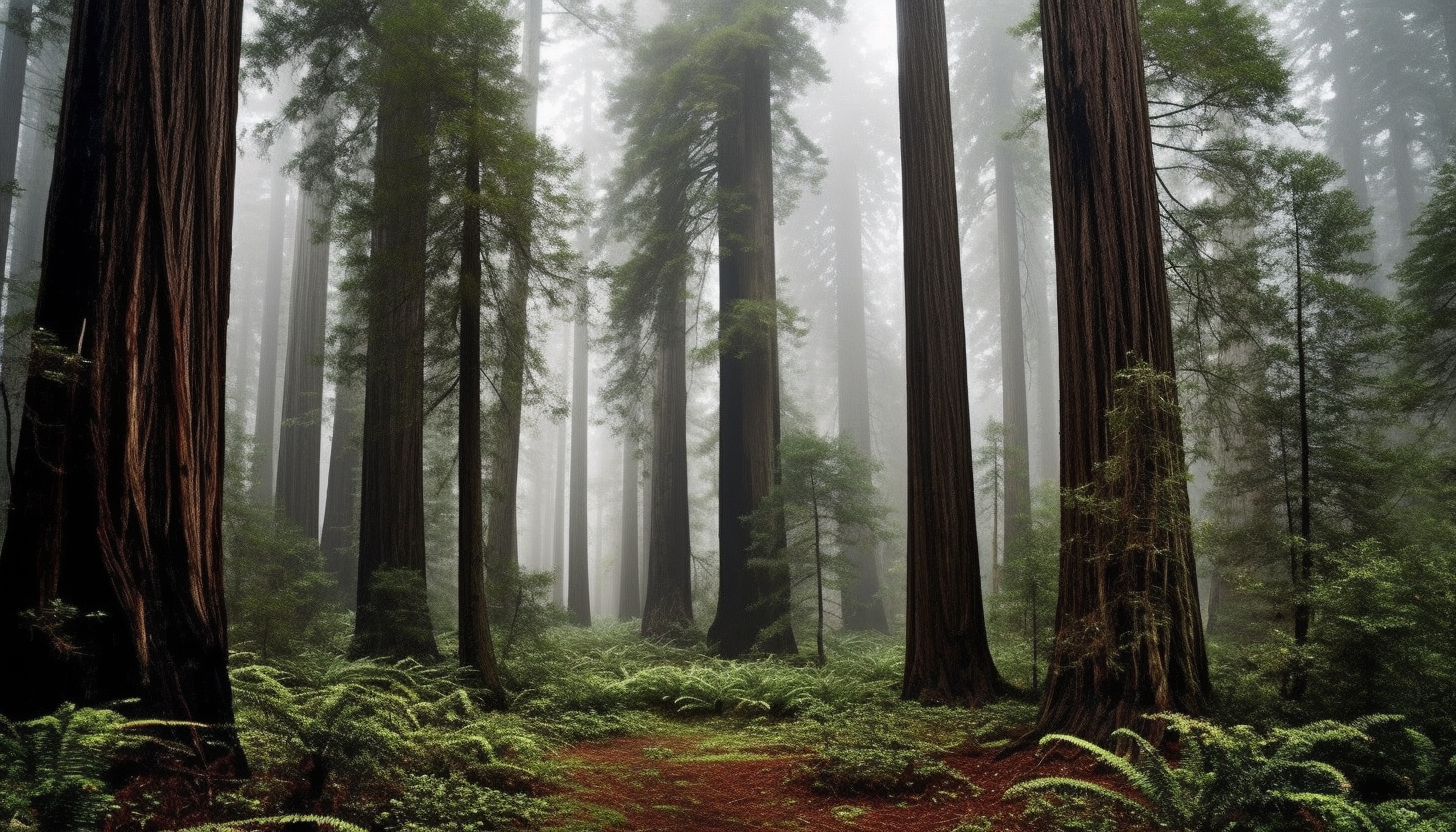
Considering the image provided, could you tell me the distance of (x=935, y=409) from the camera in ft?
23.4

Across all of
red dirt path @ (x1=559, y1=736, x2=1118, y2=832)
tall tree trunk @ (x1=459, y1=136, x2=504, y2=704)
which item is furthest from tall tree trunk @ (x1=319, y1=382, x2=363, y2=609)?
red dirt path @ (x1=559, y1=736, x2=1118, y2=832)

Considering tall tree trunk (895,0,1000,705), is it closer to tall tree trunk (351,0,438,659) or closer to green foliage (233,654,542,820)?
green foliage (233,654,542,820)

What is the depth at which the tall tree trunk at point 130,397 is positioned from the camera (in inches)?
130

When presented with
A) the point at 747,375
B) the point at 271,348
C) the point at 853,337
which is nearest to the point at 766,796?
the point at 747,375

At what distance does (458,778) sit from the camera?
402 centimetres

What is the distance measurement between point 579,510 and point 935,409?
14305mm

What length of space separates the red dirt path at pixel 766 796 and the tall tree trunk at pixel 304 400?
10177 mm

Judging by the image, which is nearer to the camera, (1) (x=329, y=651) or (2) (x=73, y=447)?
(2) (x=73, y=447)

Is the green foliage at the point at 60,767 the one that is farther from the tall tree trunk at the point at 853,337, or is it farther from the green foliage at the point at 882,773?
the tall tree trunk at the point at 853,337

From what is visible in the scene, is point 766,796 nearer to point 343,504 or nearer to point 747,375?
point 747,375

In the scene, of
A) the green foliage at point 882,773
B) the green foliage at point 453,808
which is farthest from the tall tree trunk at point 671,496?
the green foliage at point 453,808

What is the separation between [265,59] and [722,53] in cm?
660

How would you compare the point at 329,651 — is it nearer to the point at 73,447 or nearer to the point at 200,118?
the point at 73,447

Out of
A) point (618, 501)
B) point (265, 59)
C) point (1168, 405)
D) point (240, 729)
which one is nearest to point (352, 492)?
point (265, 59)
